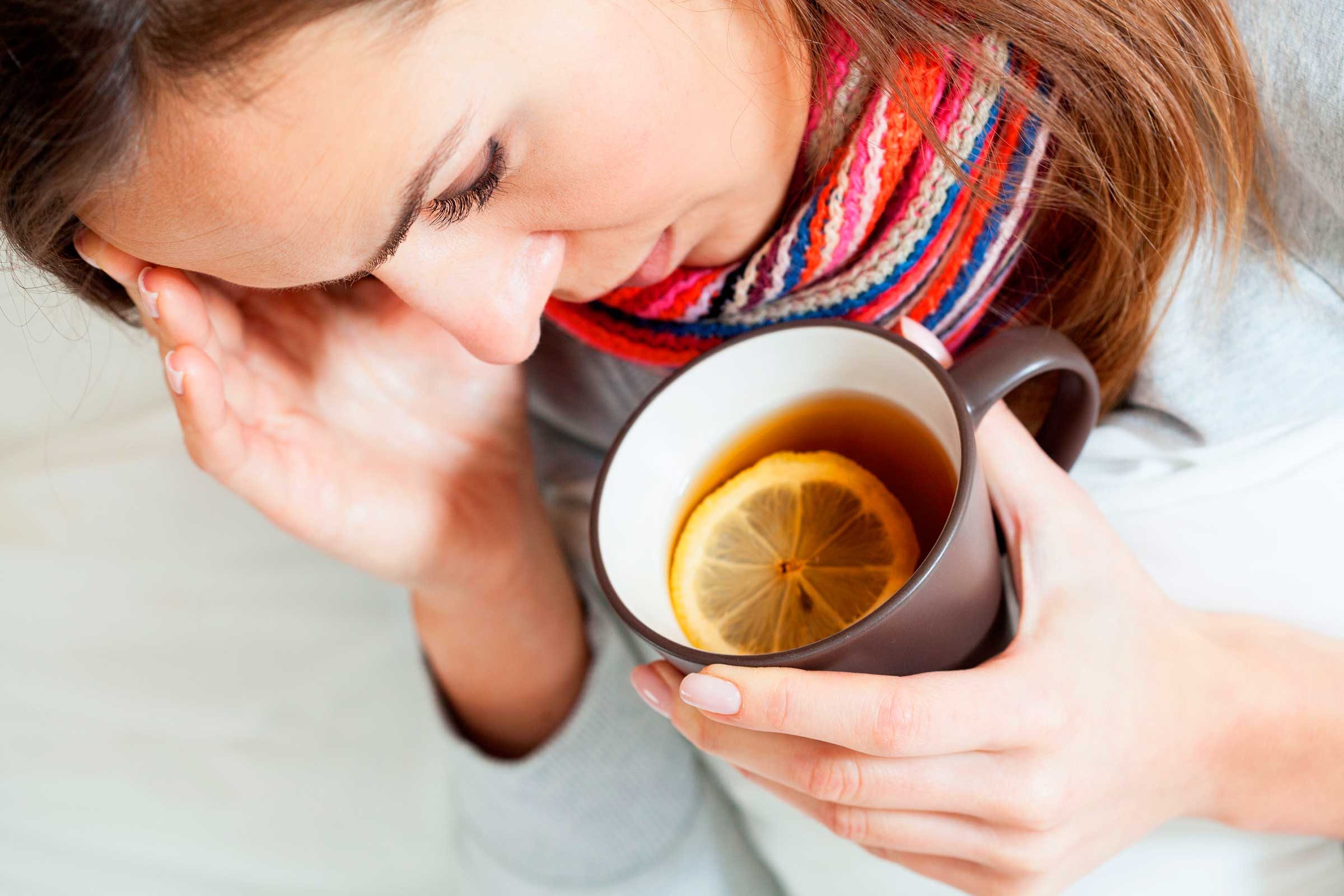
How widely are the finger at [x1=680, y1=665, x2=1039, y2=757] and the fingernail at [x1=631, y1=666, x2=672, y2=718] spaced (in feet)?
0.22

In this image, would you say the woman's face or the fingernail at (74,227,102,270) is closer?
the woman's face

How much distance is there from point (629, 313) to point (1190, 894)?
0.52 metres

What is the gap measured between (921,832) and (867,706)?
0.13 meters

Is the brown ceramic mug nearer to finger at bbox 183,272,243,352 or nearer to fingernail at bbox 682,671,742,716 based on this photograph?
fingernail at bbox 682,671,742,716

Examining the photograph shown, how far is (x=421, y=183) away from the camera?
424mm

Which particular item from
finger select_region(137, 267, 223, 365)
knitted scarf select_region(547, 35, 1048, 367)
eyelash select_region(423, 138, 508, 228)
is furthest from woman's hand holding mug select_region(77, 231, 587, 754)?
eyelash select_region(423, 138, 508, 228)

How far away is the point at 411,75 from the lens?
0.40 metres

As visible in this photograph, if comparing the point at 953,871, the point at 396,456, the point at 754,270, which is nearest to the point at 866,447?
the point at 754,270

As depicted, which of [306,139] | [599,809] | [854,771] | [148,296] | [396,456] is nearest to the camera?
[306,139]

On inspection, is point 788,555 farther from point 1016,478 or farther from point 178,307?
point 178,307

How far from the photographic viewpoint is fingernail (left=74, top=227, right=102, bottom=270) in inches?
21.0

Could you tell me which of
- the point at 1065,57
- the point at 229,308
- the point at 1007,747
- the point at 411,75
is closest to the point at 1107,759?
the point at 1007,747

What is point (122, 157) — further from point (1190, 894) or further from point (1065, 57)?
point (1190, 894)

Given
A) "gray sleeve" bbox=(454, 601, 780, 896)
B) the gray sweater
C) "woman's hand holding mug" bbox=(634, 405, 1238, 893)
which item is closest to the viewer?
"woman's hand holding mug" bbox=(634, 405, 1238, 893)
